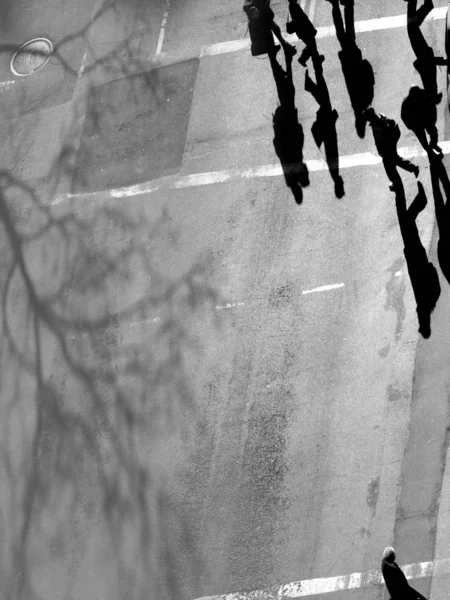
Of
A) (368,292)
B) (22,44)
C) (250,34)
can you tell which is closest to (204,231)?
(368,292)

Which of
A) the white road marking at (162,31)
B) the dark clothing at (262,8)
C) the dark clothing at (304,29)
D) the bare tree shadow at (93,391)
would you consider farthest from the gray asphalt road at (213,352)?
the white road marking at (162,31)

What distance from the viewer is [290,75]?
47.1 feet

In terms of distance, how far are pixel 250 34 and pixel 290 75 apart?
1260mm

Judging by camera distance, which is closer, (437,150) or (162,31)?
(437,150)

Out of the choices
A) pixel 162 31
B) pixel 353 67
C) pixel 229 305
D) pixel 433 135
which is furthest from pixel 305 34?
pixel 229 305

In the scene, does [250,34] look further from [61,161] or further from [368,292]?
[368,292]

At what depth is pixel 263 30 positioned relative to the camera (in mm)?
14930

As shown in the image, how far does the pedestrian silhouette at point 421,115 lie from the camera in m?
12.8

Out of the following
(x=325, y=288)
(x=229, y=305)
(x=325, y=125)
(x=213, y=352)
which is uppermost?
(x=325, y=125)

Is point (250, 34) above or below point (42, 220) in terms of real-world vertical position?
above

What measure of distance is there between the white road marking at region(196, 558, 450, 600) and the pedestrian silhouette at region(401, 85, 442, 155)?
559 cm

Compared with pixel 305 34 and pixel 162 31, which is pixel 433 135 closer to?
pixel 305 34

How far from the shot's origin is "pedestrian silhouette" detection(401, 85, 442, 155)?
1280 centimetres

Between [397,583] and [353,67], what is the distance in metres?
7.65
